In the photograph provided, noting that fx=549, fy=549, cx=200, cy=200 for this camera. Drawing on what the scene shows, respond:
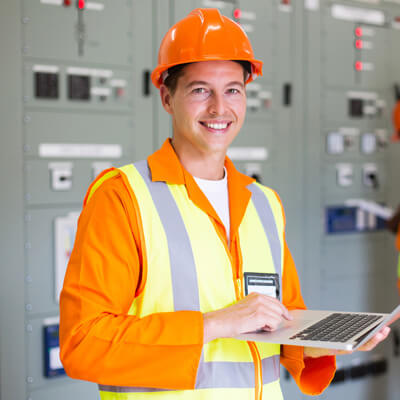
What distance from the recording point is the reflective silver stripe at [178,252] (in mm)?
1232

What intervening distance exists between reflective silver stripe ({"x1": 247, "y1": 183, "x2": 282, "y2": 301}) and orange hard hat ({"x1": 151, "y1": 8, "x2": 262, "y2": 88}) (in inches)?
14.8

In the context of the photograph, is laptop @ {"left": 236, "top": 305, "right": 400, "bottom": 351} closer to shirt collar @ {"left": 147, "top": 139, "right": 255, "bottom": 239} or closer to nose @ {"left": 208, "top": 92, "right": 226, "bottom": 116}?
shirt collar @ {"left": 147, "top": 139, "right": 255, "bottom": 239}

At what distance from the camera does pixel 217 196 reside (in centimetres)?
143

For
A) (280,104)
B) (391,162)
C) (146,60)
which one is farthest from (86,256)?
(391,162)

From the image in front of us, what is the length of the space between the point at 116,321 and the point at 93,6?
5.62 feet

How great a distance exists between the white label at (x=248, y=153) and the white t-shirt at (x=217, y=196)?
1414mm

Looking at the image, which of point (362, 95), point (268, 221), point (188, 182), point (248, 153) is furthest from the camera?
point (362, 95)

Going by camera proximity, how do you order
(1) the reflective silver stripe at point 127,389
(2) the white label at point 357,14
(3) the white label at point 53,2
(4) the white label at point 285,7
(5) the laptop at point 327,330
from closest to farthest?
(5) the laptop at point 327,330
(1) the reflective silver stripe at point 127,389
(3) the white label at point 53,2
(4) the white label at point 285,7
(2) the white label at point 357,14

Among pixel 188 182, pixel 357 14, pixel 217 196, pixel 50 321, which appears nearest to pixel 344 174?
pixel 357 14

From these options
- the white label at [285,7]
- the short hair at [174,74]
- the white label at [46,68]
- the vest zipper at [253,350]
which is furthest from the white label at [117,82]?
the vest zipper at [253,350]

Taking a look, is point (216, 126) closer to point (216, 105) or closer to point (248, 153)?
point (216, 105)

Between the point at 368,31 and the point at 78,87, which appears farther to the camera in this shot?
the point at 368,31

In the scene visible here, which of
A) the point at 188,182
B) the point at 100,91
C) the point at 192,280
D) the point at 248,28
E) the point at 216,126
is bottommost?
the point at 192,280

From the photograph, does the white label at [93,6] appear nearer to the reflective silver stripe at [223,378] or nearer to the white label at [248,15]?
the white label at [248,15]
